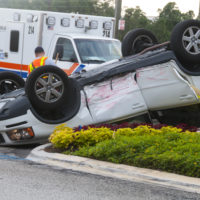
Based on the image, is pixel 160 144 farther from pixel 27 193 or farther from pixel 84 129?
pixel 27 193

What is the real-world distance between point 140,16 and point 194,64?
1354 inches

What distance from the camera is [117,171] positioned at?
7078 mm

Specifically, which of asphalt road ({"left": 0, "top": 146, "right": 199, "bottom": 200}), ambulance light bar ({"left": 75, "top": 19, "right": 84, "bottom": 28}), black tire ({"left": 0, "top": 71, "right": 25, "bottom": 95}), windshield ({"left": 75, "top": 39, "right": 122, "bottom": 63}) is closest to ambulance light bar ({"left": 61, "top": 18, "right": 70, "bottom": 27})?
ambulance light bar ({"left": 75, "top": 19, "right": 84, "bottom": 28})

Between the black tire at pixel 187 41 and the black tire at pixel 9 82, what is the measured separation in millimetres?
3351

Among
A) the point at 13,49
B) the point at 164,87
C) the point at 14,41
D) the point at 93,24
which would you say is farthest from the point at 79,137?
the point at 14,41

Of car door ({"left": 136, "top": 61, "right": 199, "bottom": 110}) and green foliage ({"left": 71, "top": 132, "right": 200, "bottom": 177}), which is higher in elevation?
car door ({"left": 136, "top": 61, "right": 199, "bottom": 110})

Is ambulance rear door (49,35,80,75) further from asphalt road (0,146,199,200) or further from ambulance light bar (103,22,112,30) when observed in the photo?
asphalt road (0,146,199,200)

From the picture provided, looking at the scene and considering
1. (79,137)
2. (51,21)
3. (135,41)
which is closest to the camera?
(79,137)

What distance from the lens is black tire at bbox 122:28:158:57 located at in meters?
10.6

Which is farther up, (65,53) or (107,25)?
(107,25)

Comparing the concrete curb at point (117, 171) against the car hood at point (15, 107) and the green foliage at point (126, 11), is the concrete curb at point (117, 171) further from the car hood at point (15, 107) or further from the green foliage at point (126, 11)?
the green foliage at point (126, 11)

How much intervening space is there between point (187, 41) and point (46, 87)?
2.43 m

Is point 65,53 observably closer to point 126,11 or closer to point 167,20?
point 167,20

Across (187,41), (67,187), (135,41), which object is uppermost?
(187,41)
